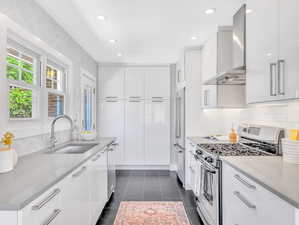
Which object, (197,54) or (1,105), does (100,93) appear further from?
(1,105)

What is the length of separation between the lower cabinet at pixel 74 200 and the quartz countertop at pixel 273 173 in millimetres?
1216

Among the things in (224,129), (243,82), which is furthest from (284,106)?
(224,129)

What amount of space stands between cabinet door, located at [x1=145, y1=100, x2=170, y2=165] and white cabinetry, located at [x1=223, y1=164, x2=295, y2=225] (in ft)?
10.1

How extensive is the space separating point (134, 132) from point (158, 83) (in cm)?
127

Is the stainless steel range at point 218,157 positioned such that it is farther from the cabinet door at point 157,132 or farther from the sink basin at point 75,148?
the cabinet door at point 157,132

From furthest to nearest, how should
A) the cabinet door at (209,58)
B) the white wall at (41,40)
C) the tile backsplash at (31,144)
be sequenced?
1. the cabinet door at (209,58)
2. the tile backsplash at (31,144)
3. the white wall at (41,40)

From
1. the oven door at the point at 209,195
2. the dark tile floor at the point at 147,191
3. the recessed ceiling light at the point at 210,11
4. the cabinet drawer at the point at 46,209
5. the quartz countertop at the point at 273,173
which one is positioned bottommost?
the dark tile floor at the point at 147,191

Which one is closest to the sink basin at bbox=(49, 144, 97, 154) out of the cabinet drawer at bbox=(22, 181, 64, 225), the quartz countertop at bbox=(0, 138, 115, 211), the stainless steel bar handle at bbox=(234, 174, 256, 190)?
the quartz countertop at bbox=(0, 138, 115, 211)

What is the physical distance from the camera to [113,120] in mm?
5004

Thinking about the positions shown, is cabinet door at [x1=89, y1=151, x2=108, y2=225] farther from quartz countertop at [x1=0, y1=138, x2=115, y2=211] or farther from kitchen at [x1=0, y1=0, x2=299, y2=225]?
quartz countertop at [x1=0, y1=138, x2=115, y2=211]

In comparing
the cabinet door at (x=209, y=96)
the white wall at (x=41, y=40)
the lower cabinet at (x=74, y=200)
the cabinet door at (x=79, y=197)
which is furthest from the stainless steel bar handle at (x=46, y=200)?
the cabinet door at (x=209, y=96)

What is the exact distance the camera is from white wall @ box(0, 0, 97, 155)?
1766mm

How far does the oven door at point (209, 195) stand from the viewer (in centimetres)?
206

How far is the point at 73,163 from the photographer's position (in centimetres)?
171
